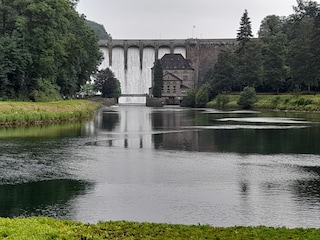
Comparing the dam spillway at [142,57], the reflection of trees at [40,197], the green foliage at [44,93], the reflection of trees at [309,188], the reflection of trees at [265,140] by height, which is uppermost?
the dam spillway at [142,57]

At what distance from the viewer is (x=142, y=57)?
6009 inches

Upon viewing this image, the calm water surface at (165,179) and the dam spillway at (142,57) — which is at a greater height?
the dam spillway at (142,57)

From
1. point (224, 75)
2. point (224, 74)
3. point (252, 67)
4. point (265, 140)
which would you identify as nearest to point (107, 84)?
point (224, 74)

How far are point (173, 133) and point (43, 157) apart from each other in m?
15.9

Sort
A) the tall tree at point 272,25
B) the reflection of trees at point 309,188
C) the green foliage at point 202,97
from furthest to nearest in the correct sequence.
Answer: the tall tree at point 272,25 < the green foliage at point 202,97 < the reflection of trees at point 309,188

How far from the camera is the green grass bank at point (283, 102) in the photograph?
70.3 metres

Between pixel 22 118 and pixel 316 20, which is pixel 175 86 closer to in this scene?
pixel 316 20

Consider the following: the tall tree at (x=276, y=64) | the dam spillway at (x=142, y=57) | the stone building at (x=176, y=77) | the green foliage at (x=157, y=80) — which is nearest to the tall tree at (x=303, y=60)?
the tall tree at (x=276, y=64)

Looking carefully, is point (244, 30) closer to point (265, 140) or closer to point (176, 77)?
point (176, 77)

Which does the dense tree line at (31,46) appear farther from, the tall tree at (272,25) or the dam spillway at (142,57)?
the dam spillway at (142,57)

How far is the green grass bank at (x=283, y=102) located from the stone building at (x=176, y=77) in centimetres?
3996

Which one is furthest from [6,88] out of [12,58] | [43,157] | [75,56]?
[43,157]

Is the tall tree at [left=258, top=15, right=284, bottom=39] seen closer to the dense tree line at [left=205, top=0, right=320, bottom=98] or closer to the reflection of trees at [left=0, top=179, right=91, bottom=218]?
the dense tree line at [left=205, top=0, right=320, bottom=98]

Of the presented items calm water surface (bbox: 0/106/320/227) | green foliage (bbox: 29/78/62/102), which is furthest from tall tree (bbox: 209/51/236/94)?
calm water surface (bbox: 0/106/320/227)
